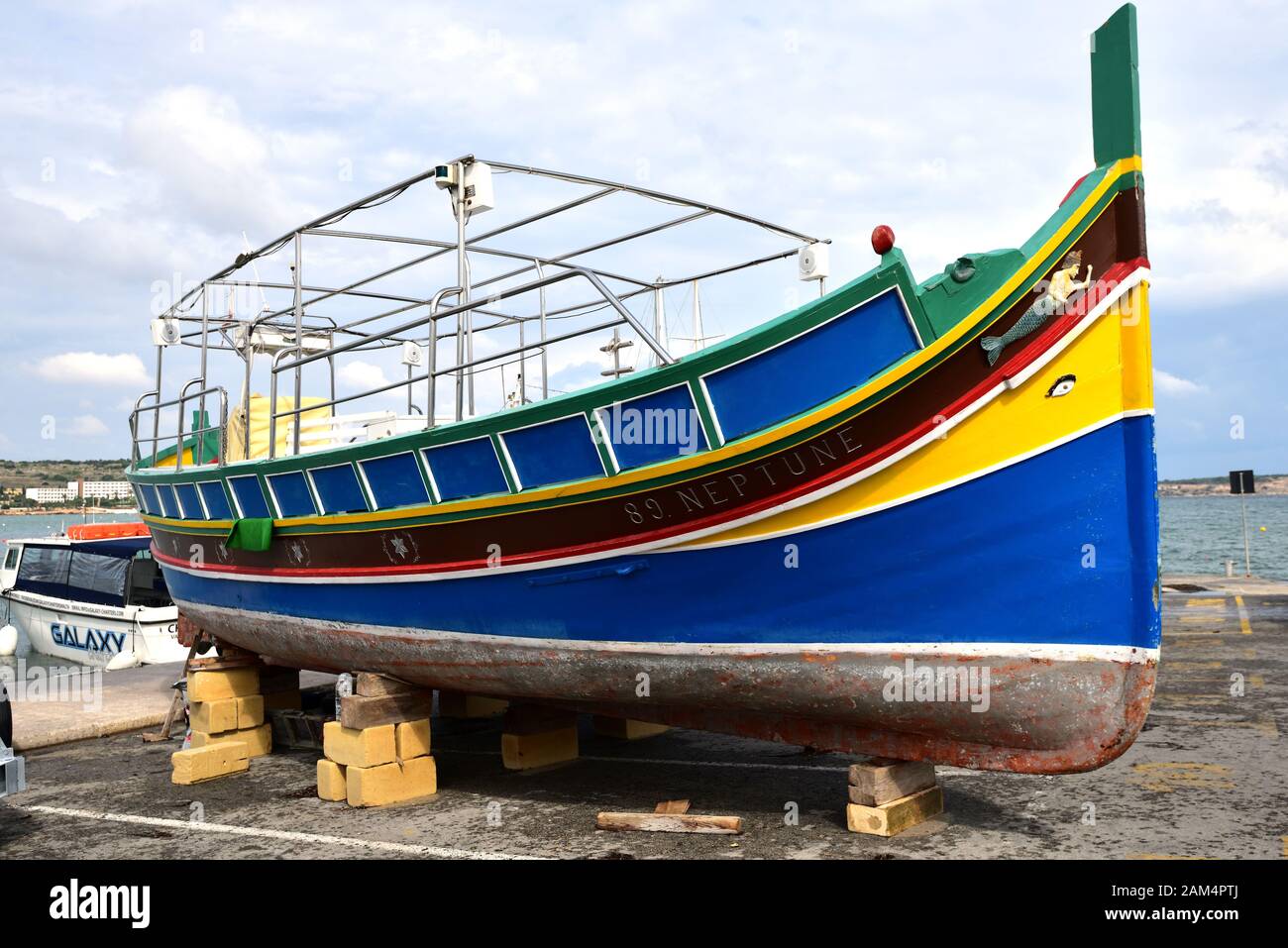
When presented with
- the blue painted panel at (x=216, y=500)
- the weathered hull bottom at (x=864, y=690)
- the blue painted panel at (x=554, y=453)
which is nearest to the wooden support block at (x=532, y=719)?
the weathered hull bottom at (x=864, y=690)

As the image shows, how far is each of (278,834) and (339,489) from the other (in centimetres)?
268

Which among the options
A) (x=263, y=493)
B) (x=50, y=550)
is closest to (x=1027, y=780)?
(x=263, y=493)

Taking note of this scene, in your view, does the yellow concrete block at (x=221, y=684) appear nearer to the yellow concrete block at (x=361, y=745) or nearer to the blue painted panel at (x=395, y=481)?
the yellow concrete block at (x=361, y=745)

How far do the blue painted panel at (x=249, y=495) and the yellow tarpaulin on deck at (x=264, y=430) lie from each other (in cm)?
197

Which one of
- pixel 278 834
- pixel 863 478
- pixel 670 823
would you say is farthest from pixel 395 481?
pixel 863 478

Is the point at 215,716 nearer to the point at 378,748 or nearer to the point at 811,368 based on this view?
the point at 378,748

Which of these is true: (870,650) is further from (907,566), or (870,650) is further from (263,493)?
(263,493)

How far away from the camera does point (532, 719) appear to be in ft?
28.2

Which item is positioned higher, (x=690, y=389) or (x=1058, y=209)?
(x=1058, y=209)

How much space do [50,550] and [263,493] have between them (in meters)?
22.4

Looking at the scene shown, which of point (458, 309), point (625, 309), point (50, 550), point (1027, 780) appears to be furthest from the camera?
point (50, 550)

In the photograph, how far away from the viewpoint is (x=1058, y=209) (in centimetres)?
552

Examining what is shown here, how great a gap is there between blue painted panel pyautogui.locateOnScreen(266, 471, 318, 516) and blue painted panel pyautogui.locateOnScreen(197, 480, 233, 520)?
1098mm
